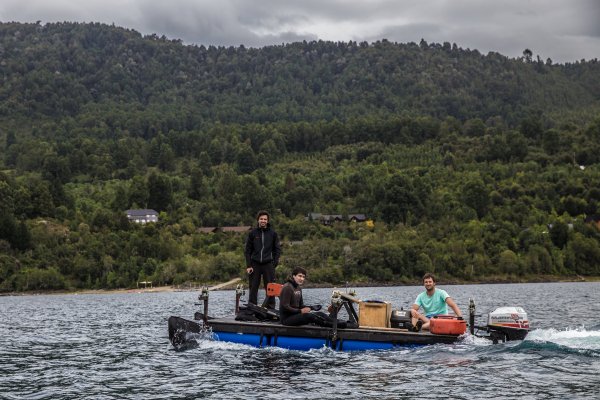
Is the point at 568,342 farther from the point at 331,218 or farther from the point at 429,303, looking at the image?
the point at 331,218

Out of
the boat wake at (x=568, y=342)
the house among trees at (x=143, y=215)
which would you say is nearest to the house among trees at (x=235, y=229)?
the house among trees at (x=143, y=215)

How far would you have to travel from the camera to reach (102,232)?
148625 mm

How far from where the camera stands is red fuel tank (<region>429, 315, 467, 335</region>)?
25266 mm

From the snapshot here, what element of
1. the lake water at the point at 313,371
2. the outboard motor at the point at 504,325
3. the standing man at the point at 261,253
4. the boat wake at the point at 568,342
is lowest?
the lake water at the point at 313,371

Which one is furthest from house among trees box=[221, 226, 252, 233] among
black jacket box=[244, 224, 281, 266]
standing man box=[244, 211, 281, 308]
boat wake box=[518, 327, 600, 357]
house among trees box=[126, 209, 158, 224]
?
boat wake box=[518, 327, 600, 357]

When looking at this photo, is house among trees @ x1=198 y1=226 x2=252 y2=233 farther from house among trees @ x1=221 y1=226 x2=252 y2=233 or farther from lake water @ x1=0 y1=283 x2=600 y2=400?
lake water @ x1=0 y1=283 x2=600 y2=400

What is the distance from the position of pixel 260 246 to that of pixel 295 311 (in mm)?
3493

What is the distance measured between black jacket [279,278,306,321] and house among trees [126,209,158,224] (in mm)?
150357

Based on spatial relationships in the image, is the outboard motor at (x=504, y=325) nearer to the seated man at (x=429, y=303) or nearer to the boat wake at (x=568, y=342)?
the boat wake at (x=568, y=342)

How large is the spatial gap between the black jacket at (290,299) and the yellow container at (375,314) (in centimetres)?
215

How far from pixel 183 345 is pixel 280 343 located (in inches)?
182

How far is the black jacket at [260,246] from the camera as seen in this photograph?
28797mm

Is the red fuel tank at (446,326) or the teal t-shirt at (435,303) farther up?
the teal t-shirt at (435,303)

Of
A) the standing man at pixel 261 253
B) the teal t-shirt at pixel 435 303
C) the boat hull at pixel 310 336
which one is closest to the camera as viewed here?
the boat hull at pixel 310 336
